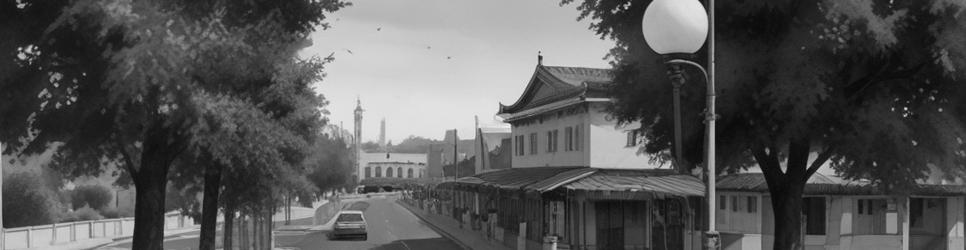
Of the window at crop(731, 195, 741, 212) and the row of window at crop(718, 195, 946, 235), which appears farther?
the window at crop(731, 195, 741, 212)

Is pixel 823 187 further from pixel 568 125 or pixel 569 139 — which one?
pixel 568 125

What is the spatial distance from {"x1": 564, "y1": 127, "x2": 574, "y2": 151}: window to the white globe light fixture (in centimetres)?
2850

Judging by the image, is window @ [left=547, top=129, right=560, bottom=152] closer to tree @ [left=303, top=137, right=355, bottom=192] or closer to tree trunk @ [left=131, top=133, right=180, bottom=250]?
tree trunk @ [left=131, top=133, right=180, bottom=250]

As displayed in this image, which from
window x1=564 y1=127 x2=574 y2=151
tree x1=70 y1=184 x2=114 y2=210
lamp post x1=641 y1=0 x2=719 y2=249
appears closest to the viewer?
lamp post x1=641 y1=0 x2=719 y2=249

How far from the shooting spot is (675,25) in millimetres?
8930

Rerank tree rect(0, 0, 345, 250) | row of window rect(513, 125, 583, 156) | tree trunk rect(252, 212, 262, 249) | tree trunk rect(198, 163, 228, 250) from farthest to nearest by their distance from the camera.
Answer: row of window rect(513, 125, 583, 156) < tree trunk rect(252, 212, 262, 249) < tree trunk rect(198, 163, 228, 250) < tree rect(0, 0, 345, 250)

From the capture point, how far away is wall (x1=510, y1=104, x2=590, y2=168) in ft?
118

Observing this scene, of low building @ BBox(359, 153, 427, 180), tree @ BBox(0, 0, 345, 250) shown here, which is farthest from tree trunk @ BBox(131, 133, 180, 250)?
low building @ BBox(359, 153, 427, 180)

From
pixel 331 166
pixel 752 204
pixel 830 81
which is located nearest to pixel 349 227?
pixel 752 204

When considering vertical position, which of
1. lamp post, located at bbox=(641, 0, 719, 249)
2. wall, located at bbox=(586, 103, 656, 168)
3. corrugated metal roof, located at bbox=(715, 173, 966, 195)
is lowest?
corrugated metal roof, located at bbox=(715, 173, 966, 195)

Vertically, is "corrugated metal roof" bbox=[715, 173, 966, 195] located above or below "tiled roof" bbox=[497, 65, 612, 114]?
below

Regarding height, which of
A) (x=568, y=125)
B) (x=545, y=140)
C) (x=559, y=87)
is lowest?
(x=545, y=140)

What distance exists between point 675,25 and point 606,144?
2675 centimetres

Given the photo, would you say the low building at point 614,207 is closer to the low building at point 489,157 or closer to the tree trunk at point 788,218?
the tree trunk at point 788,218
